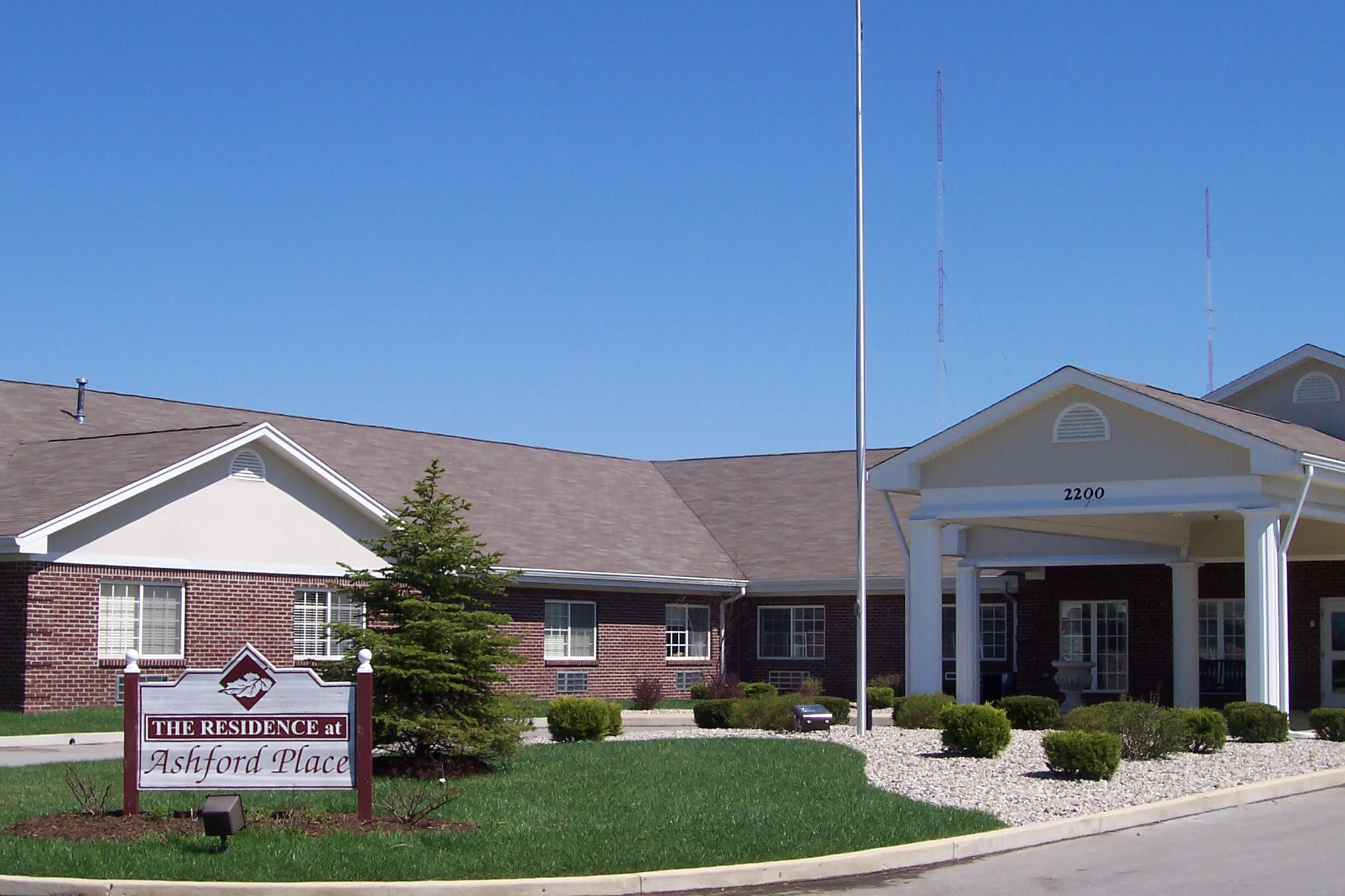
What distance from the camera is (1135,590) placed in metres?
34.6

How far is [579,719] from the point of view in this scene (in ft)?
72.7

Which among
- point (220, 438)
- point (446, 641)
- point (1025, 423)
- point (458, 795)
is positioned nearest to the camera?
point (458, 795)

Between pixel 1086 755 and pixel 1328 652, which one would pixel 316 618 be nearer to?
pixel 1086 755

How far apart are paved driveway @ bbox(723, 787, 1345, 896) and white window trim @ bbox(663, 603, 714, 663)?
22.9 metres

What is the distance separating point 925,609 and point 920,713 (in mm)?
2852

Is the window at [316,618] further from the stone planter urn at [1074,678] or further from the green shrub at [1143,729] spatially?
the green shrub at [1143,729]

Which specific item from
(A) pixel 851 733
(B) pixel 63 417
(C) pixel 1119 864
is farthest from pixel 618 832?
(B) pixel 63 417

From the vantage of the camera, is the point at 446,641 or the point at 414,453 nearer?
the point at 446,641

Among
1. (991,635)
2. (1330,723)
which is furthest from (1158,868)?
(991,635)

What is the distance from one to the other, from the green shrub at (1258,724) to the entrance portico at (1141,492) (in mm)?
1019

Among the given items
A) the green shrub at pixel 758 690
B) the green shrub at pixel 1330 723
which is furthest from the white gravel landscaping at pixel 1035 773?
the green shrub at pixel 758 690

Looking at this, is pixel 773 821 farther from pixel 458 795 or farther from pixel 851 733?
pixel 851 733

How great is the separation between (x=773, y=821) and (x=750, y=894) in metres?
2.36

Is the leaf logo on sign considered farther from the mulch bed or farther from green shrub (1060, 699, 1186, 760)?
green shrub (1060, 699, 1186, 760)
